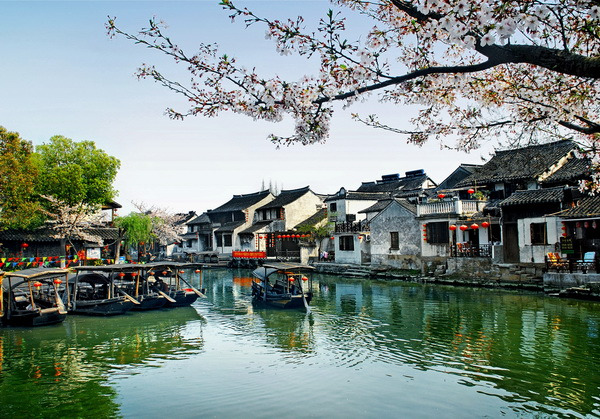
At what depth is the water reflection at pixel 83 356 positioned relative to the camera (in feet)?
31.6

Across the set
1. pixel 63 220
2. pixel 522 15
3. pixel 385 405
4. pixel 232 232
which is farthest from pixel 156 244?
pixel 522 15

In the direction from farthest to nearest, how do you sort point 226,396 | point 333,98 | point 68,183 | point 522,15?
point 68,183, point 226,396, point 333,98, point 522,15

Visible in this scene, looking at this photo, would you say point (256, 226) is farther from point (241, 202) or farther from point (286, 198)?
point (241, 202)

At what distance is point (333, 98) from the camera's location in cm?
507

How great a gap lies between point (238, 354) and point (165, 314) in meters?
8.30

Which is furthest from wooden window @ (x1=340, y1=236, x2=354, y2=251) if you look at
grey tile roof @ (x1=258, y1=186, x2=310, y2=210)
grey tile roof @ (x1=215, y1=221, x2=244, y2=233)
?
grey tile roof @ (x1=215, y1=221, x2=244, y2=233)

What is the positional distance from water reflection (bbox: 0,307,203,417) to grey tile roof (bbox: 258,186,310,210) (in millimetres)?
32965

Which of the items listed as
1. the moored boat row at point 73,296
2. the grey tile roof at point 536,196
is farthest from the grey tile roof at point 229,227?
the grey tile roof at point 536,196

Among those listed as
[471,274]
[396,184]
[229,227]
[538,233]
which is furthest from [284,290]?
[229,227]

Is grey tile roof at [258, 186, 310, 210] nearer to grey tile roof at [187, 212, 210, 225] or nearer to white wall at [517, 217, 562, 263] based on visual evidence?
grey tile roof at [187, 212, 210, 225]

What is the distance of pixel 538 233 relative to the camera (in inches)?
1006

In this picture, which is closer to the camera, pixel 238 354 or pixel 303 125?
pixel 303 125

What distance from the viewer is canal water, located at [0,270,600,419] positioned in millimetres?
9312

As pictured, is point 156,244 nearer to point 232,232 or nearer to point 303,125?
point 232,232
